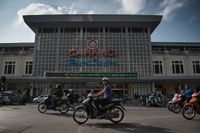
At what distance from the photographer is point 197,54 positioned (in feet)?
135

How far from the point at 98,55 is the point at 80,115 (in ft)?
103

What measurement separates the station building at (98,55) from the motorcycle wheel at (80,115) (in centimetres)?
2753

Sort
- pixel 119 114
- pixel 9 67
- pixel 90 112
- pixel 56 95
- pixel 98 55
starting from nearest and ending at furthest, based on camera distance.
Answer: pixel 90 112 < pixel 119 114 < pixel 56 95 < pixel 98 55 < pixel 9 67

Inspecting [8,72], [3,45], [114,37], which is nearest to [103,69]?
[114,37]

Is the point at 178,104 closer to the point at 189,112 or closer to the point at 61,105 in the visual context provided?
the point at 189,112

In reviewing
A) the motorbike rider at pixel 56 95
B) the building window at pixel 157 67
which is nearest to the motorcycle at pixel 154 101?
the motorbike rider at pixel 56 95

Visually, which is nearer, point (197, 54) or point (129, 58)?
point (129, 58)

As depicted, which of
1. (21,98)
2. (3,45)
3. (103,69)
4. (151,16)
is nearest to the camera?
(21,98)

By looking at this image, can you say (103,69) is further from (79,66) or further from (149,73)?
(149,73)

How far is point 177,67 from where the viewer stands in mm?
40656

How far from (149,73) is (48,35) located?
23626 millimetres

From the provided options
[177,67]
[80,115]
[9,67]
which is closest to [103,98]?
[80,115]

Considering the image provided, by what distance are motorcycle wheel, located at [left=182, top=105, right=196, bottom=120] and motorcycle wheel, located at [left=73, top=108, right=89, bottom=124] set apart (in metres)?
4.64

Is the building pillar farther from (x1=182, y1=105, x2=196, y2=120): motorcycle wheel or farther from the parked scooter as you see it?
(x1=182, y1=105, x2=196, y2=120): motorcycle wheel
